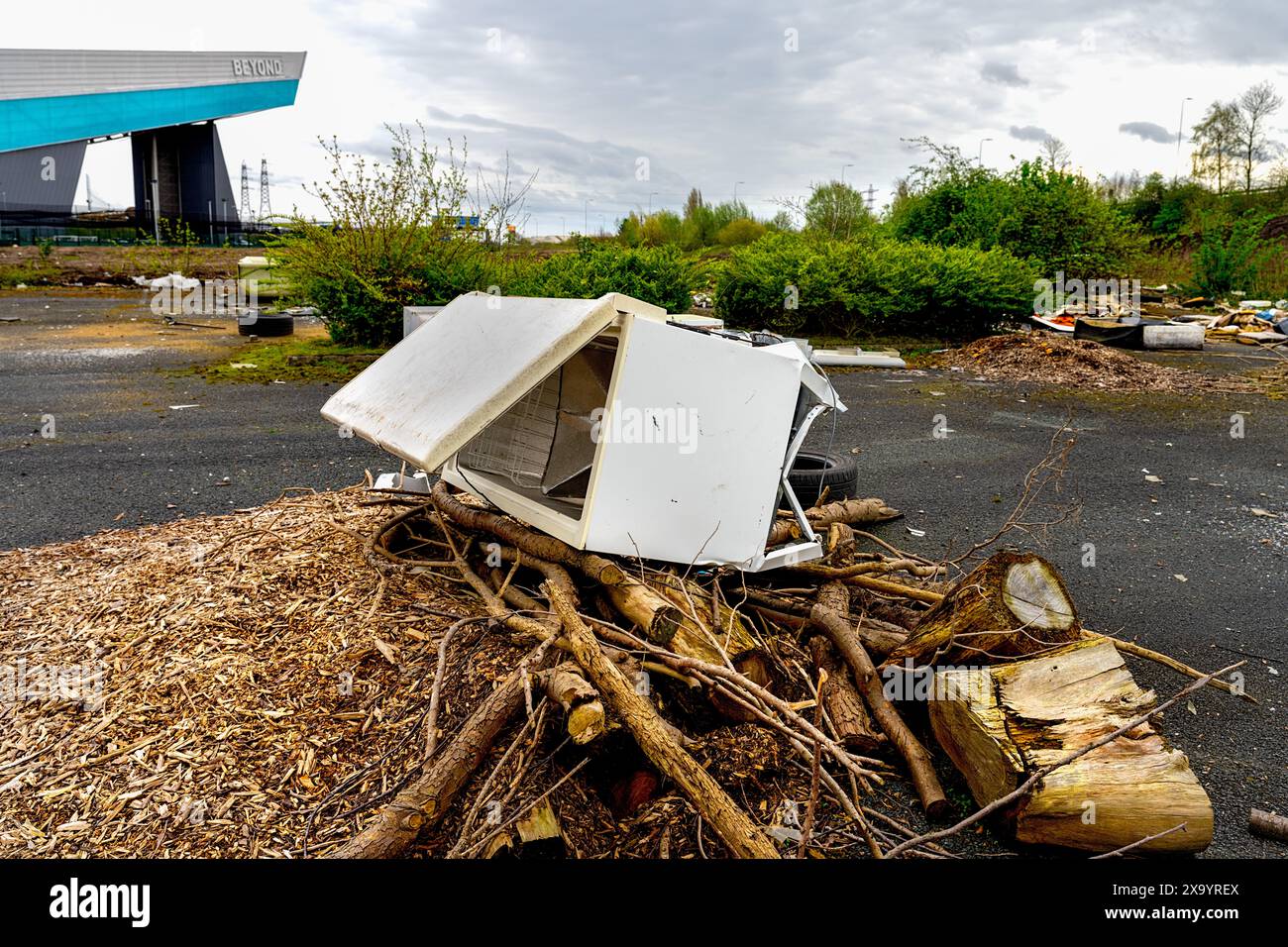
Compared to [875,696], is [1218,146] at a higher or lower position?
Answer: higher

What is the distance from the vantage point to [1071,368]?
1360 centimetres

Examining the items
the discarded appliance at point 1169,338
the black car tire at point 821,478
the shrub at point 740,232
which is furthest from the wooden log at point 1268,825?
the shrub at point 740,232

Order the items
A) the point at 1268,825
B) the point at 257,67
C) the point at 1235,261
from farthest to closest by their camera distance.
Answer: the point at 257,67 < the point at 1235,261 < the point at 1268,825

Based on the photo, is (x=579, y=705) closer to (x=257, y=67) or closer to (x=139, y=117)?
(x=139, y=117)

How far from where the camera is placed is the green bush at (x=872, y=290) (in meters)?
16.1

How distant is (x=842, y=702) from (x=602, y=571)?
41.6 inches

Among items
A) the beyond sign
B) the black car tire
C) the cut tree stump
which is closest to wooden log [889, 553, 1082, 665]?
the cut tree stump

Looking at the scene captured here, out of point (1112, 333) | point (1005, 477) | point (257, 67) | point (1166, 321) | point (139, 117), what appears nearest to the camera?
point (1005, 477)

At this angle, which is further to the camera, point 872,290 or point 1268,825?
point 872,290

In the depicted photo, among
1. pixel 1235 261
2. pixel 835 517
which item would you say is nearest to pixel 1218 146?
pixel 1235 261

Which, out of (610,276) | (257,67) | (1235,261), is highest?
(257,67)

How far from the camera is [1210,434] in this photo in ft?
31.2

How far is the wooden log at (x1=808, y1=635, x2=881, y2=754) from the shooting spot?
319cm
